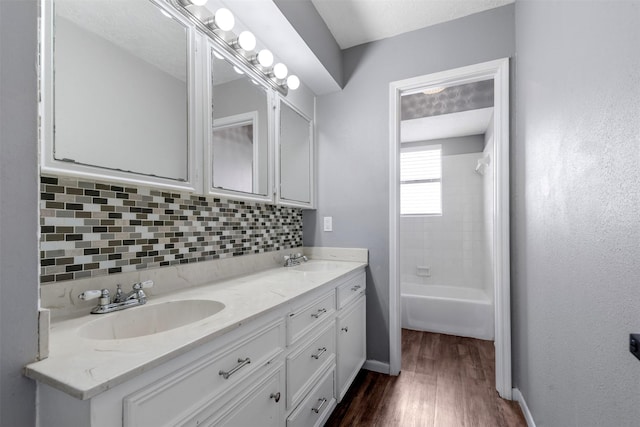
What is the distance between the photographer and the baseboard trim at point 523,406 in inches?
58.6

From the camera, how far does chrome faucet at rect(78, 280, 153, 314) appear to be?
0.91m

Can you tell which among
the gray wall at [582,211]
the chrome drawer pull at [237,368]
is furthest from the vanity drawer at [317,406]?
the gray wall at [582,211]

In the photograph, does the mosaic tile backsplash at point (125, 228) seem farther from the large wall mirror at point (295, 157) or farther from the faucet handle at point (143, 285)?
the large wall mirror at point (295, 157)

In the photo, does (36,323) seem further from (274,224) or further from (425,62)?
(425,62)

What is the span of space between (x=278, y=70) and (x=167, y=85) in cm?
78

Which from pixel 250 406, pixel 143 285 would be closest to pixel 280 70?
pixel 143 285

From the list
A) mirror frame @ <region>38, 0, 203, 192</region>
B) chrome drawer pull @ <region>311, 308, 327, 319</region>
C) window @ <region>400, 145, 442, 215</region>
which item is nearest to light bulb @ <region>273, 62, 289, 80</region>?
mirror frame @ <region>38, 0, 203, 192</region>

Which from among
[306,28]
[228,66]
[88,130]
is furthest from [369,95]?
[88,130]

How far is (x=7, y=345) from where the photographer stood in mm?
583

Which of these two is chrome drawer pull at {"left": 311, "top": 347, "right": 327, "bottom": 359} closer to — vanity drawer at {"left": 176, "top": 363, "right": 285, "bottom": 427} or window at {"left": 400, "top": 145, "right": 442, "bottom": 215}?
vanity drawer at {"left": 176, "top": 363, "right": 285, "bottom": 427}

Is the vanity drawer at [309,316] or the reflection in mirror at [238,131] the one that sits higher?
the reflection in mirror at [238,131]

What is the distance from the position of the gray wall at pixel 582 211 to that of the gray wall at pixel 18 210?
4.53 ft

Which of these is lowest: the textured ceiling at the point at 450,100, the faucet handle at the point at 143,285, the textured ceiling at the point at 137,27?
the faucet handle at the point at 143,285

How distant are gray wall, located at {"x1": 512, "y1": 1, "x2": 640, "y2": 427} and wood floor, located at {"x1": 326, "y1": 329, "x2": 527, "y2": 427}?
11.4 inches
